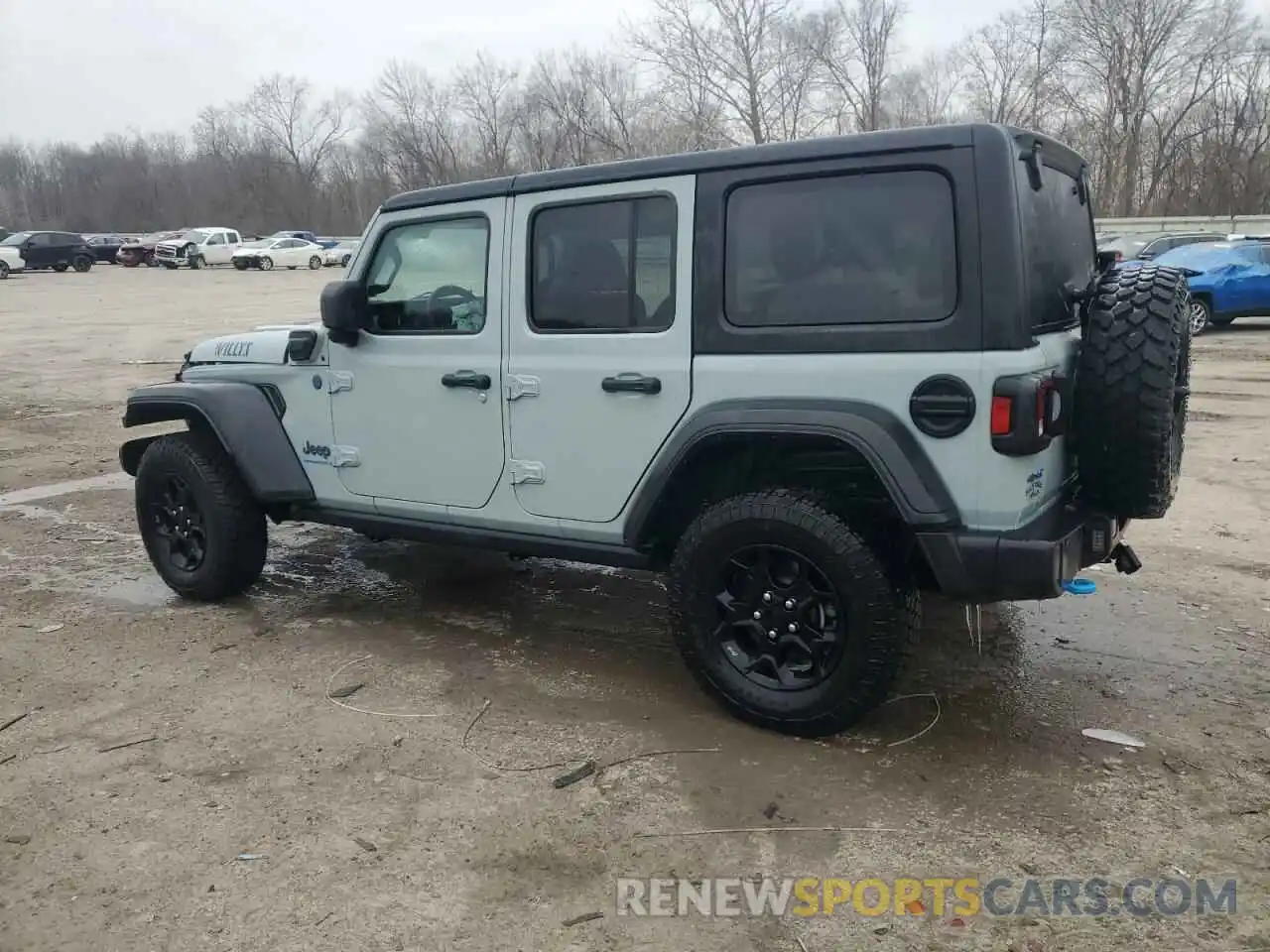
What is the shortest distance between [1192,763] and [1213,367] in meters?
11.0

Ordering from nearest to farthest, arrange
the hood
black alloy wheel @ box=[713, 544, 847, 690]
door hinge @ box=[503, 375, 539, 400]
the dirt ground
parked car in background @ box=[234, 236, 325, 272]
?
the dirt ground → black alloy wheel @ box=[713, 544, 847, 690] → door hinge @ box=[503, 375, 539, 400] → the hood → parked car in background @ box=[234, 236, 325, 272]

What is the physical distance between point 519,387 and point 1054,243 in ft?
6.75

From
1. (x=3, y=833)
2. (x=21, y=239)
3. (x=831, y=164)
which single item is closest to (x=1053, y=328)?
(x=831, y=164)

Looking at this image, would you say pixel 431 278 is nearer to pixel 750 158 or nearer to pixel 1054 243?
pixel 750 158

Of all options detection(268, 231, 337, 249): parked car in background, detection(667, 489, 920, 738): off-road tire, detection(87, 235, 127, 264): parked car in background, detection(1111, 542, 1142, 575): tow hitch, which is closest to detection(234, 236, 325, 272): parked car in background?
detection(268, 231, 337, 249): parked car in background

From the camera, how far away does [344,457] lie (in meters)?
4.69

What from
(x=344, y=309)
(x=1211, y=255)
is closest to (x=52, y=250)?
(x=1211, y=255)

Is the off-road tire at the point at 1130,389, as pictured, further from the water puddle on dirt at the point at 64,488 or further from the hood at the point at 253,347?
the water puddle on dirt at the point at 64,488

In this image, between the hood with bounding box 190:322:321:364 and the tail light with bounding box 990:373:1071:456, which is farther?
the hood with bounding box 190:322:321:364

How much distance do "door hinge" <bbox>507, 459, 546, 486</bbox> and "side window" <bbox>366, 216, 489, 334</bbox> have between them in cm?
59

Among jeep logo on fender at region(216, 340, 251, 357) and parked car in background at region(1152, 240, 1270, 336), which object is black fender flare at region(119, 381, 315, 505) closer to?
jeep logo on fender at region(216, 340, 251, 357)

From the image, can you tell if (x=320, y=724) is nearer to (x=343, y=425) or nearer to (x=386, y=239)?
(x=343, y=425)

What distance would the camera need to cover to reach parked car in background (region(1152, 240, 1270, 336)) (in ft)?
53.5

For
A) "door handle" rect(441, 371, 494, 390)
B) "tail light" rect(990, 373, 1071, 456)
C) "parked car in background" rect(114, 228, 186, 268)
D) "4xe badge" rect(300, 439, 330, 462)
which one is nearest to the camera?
"tail light" rect(990, 373, 1071, 456)
